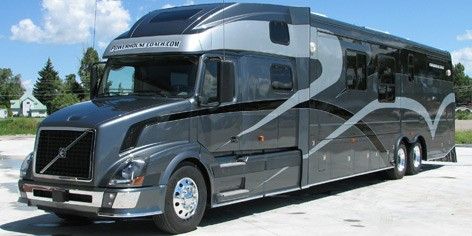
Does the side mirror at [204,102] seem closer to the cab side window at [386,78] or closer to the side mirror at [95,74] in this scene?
the side mirror at [95,74]

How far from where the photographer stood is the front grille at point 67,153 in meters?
7.74

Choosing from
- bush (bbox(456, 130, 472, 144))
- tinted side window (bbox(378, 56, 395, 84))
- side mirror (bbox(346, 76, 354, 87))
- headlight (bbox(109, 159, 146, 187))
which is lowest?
headlight (bbox(109, 159, 146, 187))

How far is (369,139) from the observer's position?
13359mm

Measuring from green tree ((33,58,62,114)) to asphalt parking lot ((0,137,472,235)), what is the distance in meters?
126

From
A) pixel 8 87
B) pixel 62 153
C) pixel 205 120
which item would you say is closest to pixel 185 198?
pixel 205 120

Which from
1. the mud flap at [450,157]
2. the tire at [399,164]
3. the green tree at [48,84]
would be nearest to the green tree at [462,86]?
the green tree at [48,84]

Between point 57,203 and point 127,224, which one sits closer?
point 57,203

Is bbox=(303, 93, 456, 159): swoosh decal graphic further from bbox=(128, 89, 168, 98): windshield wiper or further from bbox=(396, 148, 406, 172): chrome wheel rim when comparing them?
bbox=(128, 89, 168, 98): windshield wiper

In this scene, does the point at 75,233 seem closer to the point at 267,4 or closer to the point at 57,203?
the point at 57,203

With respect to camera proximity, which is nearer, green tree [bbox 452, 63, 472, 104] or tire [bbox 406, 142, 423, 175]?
tire [bbox 406, 142, 423, 175]

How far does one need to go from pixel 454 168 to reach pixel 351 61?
7.15 metres

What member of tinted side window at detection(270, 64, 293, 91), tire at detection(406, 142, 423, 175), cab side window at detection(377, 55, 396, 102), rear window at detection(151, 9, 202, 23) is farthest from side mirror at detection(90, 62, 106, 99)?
tire at detection(406, 142, 423, 175)

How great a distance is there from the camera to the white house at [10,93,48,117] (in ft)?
478

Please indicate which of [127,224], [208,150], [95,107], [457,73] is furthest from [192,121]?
[457,73]
